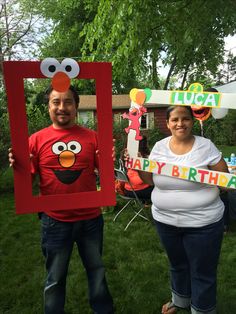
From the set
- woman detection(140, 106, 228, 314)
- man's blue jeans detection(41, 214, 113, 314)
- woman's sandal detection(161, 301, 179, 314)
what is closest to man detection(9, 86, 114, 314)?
man's blue jeans detection(41, 214, 113, 314)

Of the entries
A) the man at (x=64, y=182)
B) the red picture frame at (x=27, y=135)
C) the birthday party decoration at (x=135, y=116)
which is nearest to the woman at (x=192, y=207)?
the birthday party decoration at (x=135, y=116)

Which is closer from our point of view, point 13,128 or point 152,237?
point 13,128

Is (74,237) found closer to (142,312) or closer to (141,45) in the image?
(142,312)

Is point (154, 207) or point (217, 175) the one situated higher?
point (217, 175)

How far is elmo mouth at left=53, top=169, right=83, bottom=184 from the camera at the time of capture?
2.26m

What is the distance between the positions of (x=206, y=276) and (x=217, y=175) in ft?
2.40

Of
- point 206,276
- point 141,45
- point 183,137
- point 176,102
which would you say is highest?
point 141,45

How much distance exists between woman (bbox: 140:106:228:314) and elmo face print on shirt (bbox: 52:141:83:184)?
562 millimetres

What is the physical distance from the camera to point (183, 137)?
2.38 meters

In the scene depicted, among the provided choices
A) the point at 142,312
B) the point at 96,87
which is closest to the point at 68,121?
the point at 96,87

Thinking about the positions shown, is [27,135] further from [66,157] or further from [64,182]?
[64,182]

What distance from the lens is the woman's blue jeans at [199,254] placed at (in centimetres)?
237

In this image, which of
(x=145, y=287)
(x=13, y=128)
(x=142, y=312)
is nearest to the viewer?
(x=13, y=128)

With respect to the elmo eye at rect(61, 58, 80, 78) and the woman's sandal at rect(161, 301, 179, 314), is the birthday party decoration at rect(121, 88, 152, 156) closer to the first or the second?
the elmo eye at rect(61, 58, 80, 78)
